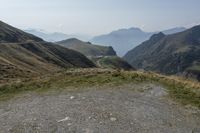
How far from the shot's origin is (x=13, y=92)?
1171 inches

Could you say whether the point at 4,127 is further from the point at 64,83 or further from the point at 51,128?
the point at 64,83

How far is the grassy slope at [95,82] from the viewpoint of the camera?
2858 centimetres

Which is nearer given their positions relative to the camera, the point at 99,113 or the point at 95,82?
the point at 99,113

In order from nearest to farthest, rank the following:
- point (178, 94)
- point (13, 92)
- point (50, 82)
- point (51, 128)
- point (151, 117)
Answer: point (51, 128) → point (151, 117) → point (178, 94) → point (13, 92) → point (50, 82)

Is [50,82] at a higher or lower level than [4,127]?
higher

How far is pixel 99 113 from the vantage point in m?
22.3

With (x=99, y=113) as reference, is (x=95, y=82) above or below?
above

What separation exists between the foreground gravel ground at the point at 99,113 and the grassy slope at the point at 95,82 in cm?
155

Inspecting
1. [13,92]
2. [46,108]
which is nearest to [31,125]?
[46,108]

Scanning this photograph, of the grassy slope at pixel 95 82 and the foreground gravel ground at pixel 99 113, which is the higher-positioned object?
the grassy slope at pixel 95 82

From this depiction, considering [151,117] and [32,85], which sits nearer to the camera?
[151,117]

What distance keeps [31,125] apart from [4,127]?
1652 mm

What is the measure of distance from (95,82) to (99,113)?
8676 millimetres

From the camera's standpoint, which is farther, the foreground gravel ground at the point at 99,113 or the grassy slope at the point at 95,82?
the grassy slope at the point at 95,82
